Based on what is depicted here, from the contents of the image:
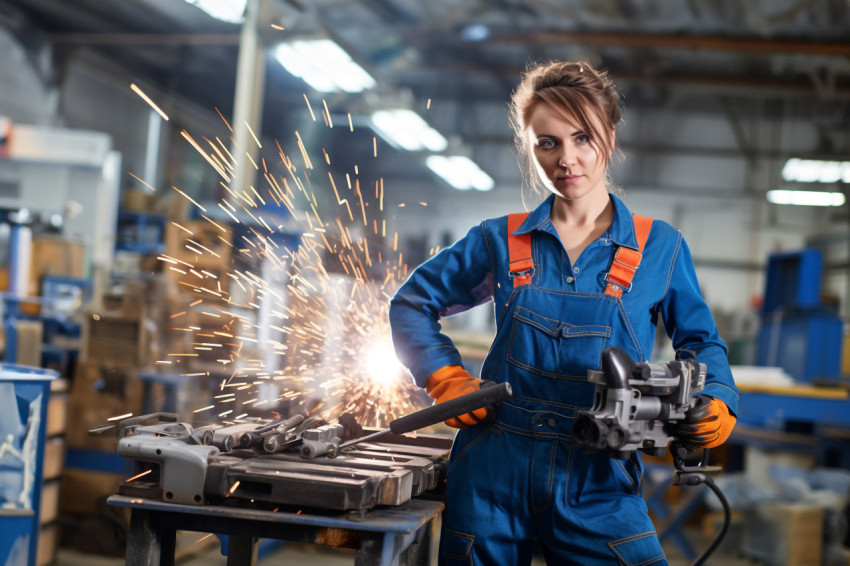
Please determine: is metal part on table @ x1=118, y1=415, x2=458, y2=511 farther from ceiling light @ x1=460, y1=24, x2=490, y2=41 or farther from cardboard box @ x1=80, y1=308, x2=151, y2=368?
ceiling light @ x1=460, y1=24, x2=490, y2=41

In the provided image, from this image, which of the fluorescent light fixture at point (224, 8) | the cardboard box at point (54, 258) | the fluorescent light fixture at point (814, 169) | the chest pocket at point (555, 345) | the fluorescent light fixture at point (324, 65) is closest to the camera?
the chest pocket at point (555, 345)

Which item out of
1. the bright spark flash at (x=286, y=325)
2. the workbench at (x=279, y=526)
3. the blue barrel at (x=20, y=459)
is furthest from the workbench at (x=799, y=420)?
the blue barrel at (x=20, y=459)

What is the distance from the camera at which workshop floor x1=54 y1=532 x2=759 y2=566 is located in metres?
4.04

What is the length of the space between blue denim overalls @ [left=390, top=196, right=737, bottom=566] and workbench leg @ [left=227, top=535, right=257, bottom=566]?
0.69m

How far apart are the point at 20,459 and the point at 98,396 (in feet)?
4.96

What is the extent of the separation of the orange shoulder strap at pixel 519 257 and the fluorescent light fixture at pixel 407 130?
5575mm

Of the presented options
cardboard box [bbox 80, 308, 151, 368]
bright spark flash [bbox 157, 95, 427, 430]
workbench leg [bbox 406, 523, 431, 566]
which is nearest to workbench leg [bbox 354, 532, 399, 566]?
workbench leg [bbox 406, 523, 431, 566]

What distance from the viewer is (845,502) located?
15.6 feet

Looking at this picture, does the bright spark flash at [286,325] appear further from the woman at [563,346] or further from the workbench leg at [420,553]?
the woman at [563,346]

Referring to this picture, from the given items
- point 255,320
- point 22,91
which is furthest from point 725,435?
point 22,91

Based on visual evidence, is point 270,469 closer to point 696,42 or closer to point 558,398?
point 558,398

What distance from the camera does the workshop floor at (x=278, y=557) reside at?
404 cm

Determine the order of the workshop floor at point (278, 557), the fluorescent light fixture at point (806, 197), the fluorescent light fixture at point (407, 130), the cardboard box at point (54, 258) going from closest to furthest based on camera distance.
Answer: the workshop floor at point (278, 557)
the cardboard box at point (54, 258)
the fluorescent light fixture at point (407, 130)
the fluorescent light fixture at point (806, 197)

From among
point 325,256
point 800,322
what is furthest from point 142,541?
point 800,322
